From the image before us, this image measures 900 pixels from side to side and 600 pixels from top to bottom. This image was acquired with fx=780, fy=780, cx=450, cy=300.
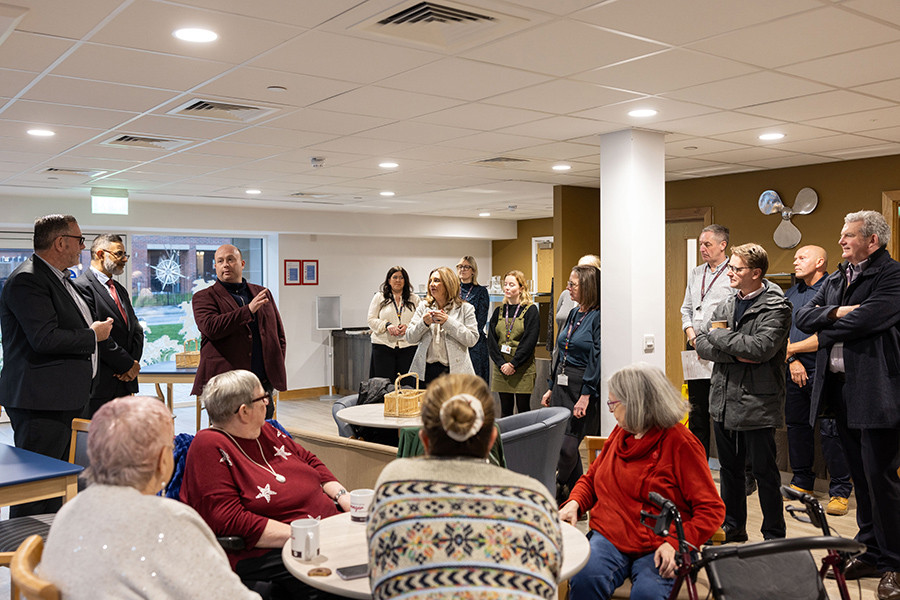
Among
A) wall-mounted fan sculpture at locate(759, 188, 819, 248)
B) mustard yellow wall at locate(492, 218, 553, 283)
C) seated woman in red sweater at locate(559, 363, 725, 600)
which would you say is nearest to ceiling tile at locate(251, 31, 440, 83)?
seated woman in red sweater at locate(559, 363, 725, 600)

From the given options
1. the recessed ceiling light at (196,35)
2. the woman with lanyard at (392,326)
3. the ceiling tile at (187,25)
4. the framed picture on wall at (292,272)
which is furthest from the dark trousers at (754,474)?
the framed picture on wall at (292,272)

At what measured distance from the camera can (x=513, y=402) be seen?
22.1ft

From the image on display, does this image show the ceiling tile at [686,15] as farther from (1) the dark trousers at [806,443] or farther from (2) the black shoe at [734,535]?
(1) the dark trousers at [806,443]

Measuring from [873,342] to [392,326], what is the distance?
14.3 feet

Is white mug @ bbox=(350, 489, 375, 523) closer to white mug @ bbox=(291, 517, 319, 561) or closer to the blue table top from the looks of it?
white mug @ bbox=(291, 517, 319, 561)

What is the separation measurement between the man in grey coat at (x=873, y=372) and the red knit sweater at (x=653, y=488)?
4.59ft

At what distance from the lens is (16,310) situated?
12.9ft

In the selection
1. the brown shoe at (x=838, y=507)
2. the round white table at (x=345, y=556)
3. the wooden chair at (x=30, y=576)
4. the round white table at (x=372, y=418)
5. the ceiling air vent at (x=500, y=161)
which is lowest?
the brown shoe at (x=838, y=507)

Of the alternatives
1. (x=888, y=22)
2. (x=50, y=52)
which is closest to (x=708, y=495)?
(x=888, y=22)

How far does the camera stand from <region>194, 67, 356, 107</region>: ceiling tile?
3.98m

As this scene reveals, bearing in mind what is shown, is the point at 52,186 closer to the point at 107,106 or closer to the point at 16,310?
the point at 107,106

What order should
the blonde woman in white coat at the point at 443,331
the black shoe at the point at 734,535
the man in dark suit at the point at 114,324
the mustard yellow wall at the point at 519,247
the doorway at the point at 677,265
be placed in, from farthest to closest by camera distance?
the mustard yellow wall at the point at 519,247
the doorway at the point at 677,265
the blonde woman in white coat at the point at 443,331
the man in dark suit at the point at 114,324
the black shoe at the point at 734,535

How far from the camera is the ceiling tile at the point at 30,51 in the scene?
3.32m

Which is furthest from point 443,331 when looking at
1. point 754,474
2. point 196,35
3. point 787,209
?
point 787,209
